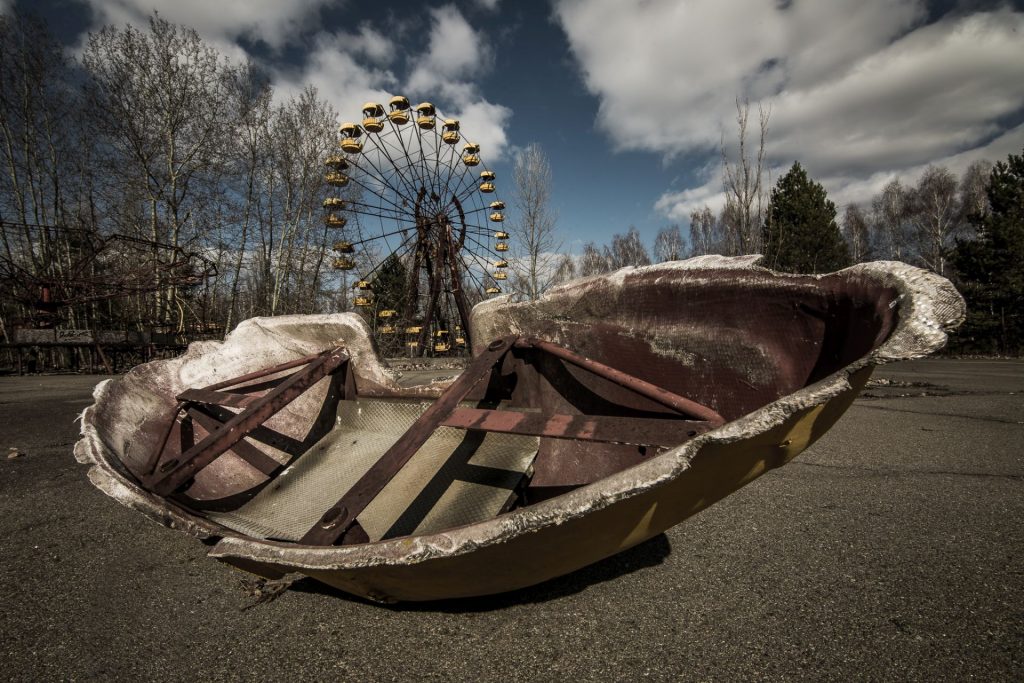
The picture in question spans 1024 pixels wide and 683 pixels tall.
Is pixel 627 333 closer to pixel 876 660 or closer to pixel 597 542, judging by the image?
pixel 597 542

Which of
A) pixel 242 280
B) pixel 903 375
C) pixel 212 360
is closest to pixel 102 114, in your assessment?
pixel 242 280

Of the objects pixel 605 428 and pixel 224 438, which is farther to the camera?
pixel 224 438

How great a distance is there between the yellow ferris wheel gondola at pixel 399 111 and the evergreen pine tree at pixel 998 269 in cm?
1796

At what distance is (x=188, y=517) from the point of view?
1.39m

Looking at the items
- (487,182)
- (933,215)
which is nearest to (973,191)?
(933,215)

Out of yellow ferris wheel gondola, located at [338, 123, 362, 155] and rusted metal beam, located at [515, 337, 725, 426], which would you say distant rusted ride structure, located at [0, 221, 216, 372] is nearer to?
yellow ferris wheel gondola, located at [338, 123, 362, 155]

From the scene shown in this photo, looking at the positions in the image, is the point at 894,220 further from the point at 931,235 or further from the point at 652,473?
the point at 652,473

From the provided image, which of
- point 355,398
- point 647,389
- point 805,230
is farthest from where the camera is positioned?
point 805,230

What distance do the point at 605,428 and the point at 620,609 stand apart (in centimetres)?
58

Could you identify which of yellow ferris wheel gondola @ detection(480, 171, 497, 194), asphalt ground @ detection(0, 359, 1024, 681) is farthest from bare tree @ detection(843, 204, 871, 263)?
asphalt ground @ detection(0, 359, 1024, 681)

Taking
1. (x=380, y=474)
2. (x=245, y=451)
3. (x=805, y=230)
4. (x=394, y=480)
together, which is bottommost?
(x=394, y=480)

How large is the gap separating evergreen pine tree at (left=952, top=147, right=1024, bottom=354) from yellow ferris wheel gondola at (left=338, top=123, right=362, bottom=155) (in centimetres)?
1884

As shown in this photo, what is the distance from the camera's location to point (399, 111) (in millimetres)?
11469

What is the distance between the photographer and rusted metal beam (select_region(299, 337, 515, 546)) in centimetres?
131
